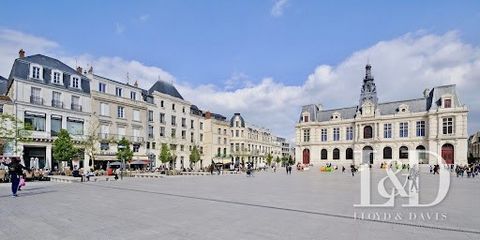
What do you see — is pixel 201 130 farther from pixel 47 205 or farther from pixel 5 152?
pixel 47 205

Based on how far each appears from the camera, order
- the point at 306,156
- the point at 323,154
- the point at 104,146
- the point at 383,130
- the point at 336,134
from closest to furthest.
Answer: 1. the point at 104,146
2. the point at 383,130
3. the point at 336,134
4. the point at 323,154
5. the point at 306,156

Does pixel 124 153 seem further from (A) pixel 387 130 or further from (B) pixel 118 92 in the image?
(A) pixel 387 130

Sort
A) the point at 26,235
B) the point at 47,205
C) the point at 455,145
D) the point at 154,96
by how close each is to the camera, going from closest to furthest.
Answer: the point at 26,235 < the point at 47,205 < the point at 154,96 < the point at 455,145

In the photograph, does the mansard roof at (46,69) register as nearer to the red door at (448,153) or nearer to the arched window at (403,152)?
the arched window at (403,152)

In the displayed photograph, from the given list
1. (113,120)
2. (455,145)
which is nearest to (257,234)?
(113,120)

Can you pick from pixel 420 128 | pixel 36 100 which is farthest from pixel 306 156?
pixel 36 100

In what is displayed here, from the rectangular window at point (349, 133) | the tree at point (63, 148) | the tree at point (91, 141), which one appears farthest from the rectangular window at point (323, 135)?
the tree at point (63, 148)

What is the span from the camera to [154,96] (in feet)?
167

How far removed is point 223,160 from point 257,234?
194 feet

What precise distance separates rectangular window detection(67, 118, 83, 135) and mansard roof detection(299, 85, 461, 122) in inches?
2105

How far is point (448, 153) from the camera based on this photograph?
56219 millimetres

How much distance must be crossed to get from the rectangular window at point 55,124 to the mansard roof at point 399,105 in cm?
5601

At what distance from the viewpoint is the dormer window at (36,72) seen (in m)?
34.2

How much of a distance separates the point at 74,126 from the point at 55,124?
7.86 feet
